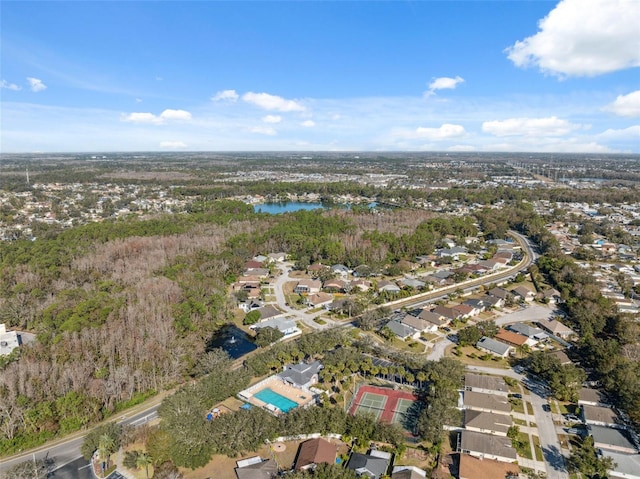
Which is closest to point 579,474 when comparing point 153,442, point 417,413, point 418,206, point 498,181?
point 417,413

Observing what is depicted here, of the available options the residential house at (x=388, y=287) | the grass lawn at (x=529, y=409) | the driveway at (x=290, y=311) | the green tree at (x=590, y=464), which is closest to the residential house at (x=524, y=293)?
the residential house at (x=388, y=287)

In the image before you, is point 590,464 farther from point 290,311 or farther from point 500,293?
point 290,311

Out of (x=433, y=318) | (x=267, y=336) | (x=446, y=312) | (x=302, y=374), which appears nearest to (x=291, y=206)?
(x=446, y=312)

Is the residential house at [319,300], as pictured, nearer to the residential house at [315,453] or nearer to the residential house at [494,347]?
the residential house at [494,347]

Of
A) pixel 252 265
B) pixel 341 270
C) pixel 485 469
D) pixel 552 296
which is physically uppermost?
pixel 252 265

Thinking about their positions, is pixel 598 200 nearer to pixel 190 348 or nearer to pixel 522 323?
pixel 522 323
